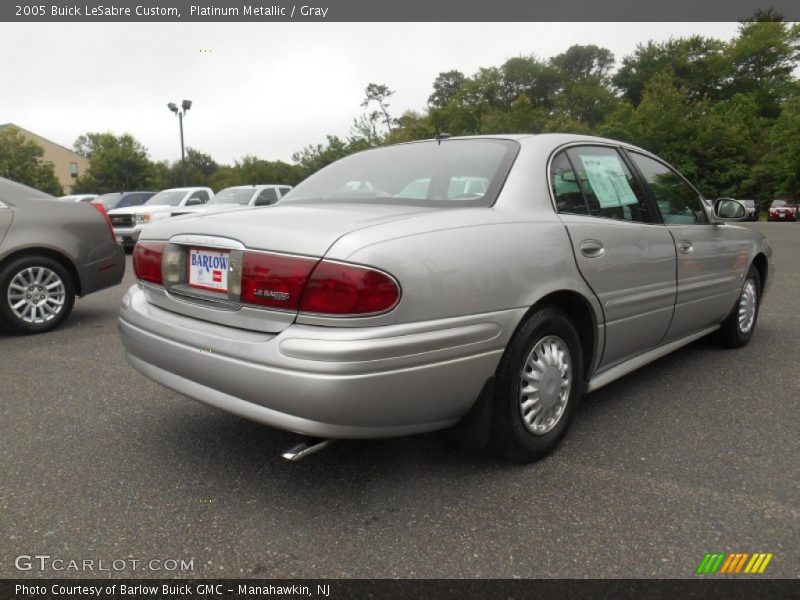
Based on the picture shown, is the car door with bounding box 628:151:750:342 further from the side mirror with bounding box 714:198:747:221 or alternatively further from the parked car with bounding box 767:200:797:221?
the parked car with bounding box 767:200:797:221

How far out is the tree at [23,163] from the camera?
57250 mm

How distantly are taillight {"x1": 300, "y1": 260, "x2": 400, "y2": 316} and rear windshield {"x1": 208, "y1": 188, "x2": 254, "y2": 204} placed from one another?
40.4ft

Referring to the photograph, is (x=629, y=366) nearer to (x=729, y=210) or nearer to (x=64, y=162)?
(x=729, y=210)

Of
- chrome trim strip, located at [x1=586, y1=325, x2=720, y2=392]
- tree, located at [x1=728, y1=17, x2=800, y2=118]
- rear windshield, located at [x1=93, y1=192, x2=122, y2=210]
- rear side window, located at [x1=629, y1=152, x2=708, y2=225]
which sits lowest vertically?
chrome trim strip, located at [x1=586, y1=325, x2=720, y2=392]

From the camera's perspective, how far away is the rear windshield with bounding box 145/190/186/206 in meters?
14.9

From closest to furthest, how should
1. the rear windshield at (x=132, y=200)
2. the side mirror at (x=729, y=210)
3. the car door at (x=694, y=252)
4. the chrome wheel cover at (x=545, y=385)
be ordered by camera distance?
the chrome wheel cover at (x=545, y=385)
the car door at (x=694, y=252)
the side mirror at (x=729, y=210)
the rear windshield at (x=132, y=200)

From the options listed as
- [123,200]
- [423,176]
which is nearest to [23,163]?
[123,200]

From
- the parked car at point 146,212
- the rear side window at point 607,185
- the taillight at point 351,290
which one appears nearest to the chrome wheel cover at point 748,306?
the rear side window at point 607,185

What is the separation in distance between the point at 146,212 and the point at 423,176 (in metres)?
11.9

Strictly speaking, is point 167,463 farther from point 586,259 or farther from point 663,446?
point 663,446

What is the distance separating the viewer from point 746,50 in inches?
2060

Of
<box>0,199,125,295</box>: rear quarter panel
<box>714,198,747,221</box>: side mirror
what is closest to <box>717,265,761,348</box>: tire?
<box>714,198,747,221</box>: side mirror

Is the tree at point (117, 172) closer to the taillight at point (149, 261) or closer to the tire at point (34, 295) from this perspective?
the tire at point (34, 295)
